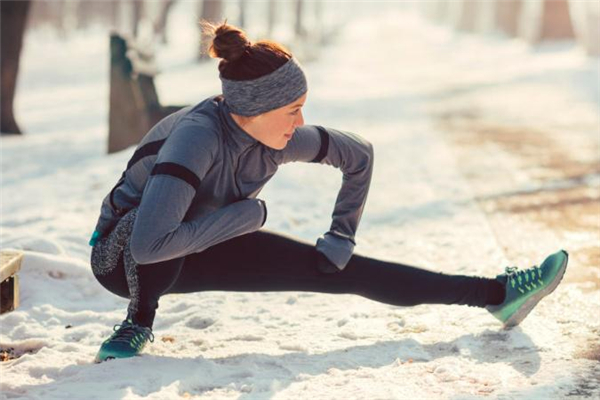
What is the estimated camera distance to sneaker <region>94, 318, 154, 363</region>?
12.3 ft

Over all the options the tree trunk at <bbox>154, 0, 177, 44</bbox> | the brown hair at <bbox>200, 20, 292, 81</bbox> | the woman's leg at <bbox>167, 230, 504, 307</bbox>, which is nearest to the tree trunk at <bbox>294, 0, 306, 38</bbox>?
the tree trunk at <bbox>154, 0, 177, 44</bbox>

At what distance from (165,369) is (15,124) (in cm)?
946

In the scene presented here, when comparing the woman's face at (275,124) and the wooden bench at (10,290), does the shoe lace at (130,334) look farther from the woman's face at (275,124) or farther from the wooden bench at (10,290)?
the woman's face at (275,124)

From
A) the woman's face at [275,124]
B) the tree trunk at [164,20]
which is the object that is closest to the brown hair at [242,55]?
the woman's face at [275,124]

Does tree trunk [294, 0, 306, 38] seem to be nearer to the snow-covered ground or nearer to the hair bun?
the snow-covered ground

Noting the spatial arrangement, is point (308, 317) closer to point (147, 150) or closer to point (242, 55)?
point (147, 150)

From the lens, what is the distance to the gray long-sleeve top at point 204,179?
3.33 m

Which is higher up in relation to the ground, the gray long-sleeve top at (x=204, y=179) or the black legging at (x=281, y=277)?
the gray long-sleeve top at (x=204, y=179)

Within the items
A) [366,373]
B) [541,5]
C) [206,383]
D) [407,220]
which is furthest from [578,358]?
[541,5]

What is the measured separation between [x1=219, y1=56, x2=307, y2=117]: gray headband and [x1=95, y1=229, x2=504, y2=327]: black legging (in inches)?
22.4

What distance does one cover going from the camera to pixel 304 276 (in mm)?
3873

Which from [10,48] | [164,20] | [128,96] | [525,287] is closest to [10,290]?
[525,287]

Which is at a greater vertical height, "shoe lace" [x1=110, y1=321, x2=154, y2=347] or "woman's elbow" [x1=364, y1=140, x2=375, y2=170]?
"woman's elbow" [x1=364, y1=140, x2=375, y2=170]

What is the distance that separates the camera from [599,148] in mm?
9461
